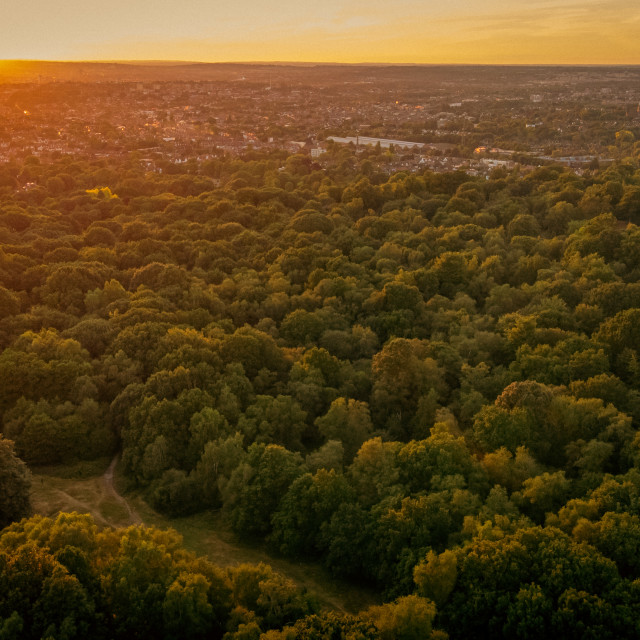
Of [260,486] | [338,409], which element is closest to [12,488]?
[260,486]

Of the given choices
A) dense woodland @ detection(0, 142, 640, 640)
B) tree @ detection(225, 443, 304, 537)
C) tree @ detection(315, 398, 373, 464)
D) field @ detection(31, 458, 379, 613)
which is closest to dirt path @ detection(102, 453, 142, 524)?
field @ detection(31, 458, 379, 613)

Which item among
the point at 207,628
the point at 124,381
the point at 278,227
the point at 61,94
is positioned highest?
the point at 61,94

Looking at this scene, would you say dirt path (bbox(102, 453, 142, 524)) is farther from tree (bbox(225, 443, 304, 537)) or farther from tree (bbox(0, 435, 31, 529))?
tree (bbox(225, 443, 304, 537))

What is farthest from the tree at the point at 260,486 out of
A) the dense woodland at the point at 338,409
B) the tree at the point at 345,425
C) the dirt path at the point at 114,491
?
the dirt path at the point at 114,491

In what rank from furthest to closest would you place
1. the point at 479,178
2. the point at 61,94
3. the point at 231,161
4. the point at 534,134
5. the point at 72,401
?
1. the point at 61,94
2. the point at 534,134
3. the point at 231,161
4. the point at 479,178
5. the point at 72,401

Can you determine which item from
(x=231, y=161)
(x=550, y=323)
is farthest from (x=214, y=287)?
(x=231, y=161)

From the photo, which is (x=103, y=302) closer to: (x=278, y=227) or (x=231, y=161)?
(x=278, y=227)

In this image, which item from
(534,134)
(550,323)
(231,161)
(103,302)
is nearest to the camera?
(550,323)
